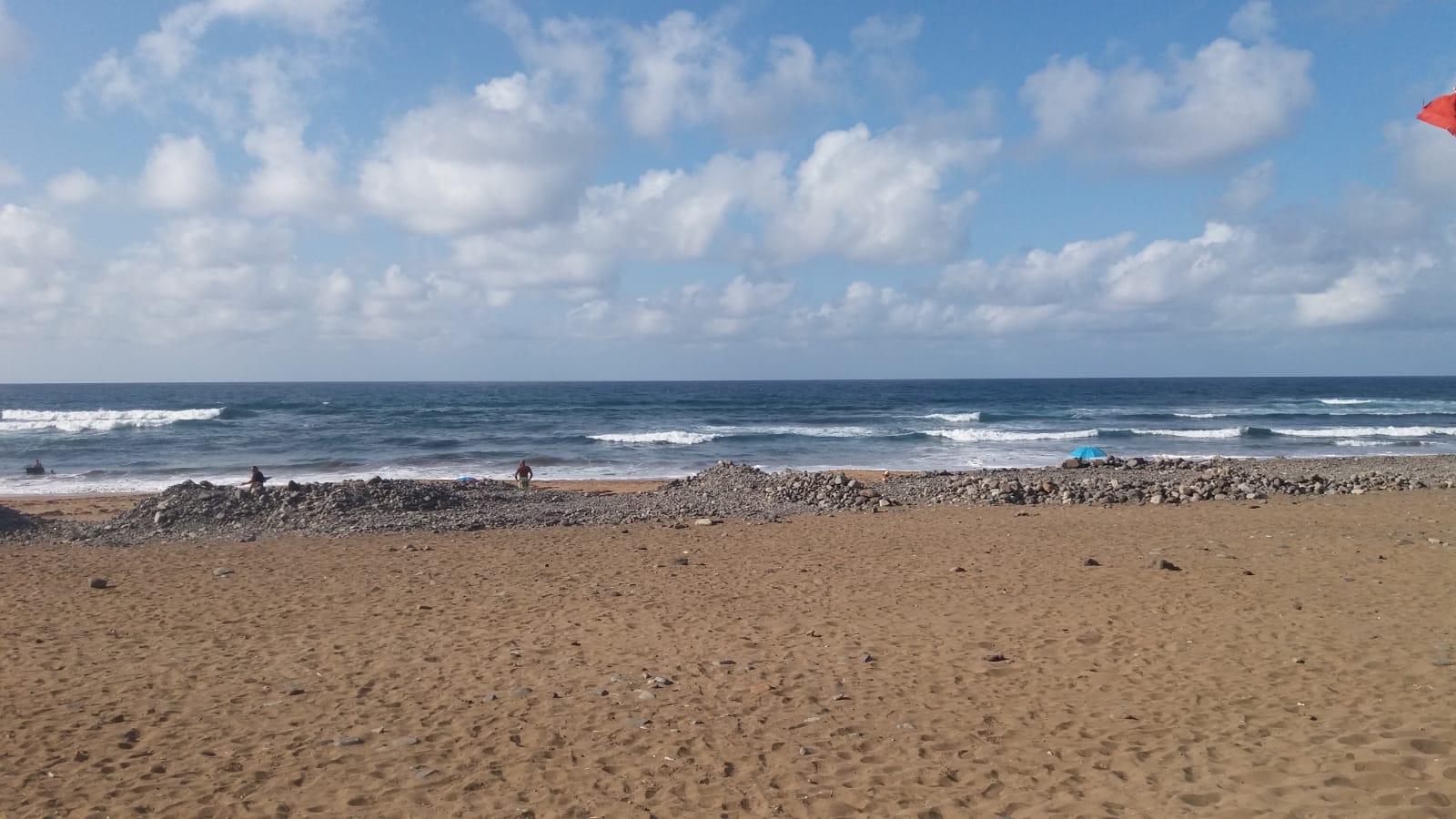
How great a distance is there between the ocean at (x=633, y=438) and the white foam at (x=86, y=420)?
23 centimetres

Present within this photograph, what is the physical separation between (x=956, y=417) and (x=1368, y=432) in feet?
73.5

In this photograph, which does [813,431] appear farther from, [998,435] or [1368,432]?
[1368,432]

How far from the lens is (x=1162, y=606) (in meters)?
8.06

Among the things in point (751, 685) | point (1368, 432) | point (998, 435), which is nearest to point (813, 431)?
point (998, 435)

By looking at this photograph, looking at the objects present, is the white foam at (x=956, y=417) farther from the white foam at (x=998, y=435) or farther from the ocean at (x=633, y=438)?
the white foam at (x=998, y=435)

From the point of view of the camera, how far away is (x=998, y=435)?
4434 cm

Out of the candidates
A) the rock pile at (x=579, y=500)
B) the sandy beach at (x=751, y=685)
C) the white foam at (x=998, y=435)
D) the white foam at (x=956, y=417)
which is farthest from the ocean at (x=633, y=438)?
the sandy beach at (x=751, y=685)

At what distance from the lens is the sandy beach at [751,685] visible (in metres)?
4.56

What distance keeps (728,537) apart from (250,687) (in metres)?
7.59

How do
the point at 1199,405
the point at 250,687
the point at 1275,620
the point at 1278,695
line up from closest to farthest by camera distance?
the point at 1278,695 < the point at 250,687 < the point at 1275,620 < the point at 1199,405

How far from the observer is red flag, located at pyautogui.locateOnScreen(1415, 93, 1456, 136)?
748cm

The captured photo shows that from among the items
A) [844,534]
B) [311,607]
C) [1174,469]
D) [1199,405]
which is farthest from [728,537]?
[1199,405]

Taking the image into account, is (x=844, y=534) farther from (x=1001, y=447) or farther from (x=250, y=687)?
(x=1001, y=447)

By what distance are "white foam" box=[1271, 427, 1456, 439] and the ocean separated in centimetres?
19
